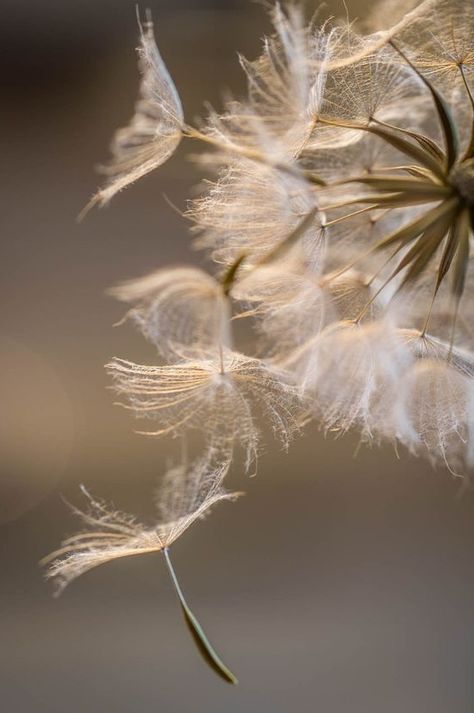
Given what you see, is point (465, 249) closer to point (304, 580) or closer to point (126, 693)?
point (304, 580)

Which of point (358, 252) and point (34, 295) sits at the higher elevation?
point (34, 295)

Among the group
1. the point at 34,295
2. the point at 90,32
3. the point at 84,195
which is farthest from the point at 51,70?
the point at 34,295

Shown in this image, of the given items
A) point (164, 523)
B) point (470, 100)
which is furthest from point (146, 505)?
point (470, 100)

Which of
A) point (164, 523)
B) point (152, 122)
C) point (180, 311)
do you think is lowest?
point (164, 523)

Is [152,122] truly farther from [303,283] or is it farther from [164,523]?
[164,523]

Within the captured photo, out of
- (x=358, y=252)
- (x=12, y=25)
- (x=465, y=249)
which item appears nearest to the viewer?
(x=465, y=249)

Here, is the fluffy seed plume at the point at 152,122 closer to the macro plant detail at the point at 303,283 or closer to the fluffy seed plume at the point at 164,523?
the macro plant detail at the point at 303,283

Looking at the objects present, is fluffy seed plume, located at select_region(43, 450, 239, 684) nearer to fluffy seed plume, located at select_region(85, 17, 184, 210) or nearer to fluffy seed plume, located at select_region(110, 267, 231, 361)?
fluffy seed plume, located at select_region(110, 267, 231, 361)
